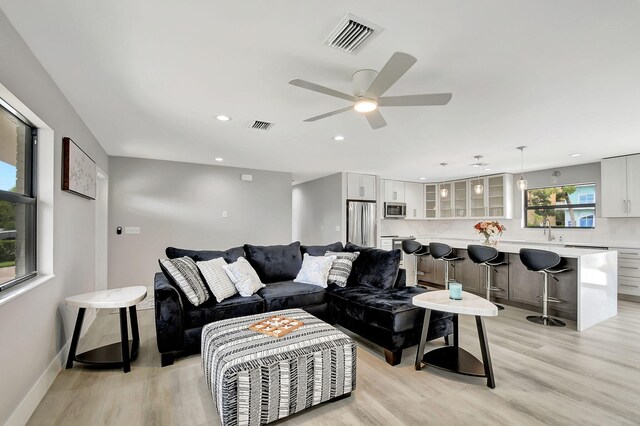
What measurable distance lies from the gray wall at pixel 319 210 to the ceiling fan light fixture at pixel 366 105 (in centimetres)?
420

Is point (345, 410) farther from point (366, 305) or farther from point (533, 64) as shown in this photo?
point (533, 64)

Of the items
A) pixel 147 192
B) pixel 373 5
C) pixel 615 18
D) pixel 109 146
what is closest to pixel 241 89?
pixel 373 5

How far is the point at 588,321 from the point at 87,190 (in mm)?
5946

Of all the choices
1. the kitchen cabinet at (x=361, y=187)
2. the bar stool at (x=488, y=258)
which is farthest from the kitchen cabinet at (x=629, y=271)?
the kitchen cabinet at (x=361, y=187)

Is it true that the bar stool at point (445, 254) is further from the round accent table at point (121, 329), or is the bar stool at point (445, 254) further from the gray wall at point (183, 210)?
the round accent table at point (121, 329)

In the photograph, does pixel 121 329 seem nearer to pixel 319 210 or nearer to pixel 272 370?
pixel 272 370

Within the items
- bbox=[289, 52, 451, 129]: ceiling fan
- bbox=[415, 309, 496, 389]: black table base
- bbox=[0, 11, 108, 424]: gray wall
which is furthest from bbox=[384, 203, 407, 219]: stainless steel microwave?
bbox=[0, 11, 108, 424]: gray wall

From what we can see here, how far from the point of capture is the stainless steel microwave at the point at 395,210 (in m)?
7.42

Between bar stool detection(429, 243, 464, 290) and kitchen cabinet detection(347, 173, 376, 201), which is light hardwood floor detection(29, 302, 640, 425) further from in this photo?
kitchen cabinet detection(347, 173, 376, 201)

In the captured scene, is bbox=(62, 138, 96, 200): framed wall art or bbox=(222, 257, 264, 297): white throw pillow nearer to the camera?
bbox=(62, 138, 96, 200): framed wall art

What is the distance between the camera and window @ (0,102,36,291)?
1.83 metres

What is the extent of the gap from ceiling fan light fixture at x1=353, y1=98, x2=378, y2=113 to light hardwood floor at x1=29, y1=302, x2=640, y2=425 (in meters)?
2.11

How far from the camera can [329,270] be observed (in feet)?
12.0

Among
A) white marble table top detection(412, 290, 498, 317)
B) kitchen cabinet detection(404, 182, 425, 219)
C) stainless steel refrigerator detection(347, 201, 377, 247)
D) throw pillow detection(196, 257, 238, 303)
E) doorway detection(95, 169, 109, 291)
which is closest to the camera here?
white marble table top detection(412, 290, 498, 317)
